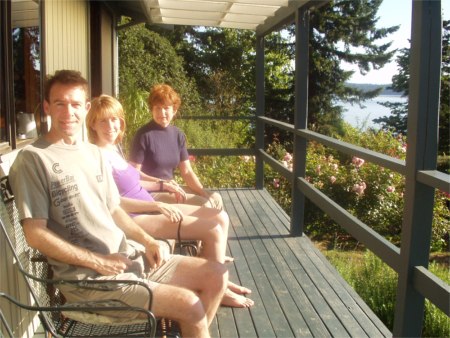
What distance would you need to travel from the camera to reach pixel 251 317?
2.67m

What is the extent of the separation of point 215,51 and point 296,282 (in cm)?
1488

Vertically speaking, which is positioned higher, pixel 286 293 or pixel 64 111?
pixel 64 111

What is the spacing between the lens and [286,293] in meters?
2.98

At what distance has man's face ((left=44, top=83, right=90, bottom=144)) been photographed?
1897mm

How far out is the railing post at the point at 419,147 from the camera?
2.07 metres

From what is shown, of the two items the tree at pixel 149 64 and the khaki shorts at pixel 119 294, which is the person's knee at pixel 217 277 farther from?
the tree at pixel 149 64

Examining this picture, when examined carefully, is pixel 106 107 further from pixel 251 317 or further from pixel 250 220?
pixel 250 220

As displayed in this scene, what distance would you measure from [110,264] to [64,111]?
0.55 metres

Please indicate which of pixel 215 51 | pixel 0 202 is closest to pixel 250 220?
pixel 0 202

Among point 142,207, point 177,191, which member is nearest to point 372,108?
point 177,191

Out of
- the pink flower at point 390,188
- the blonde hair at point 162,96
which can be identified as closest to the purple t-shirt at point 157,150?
the blonde hair at point 162,96

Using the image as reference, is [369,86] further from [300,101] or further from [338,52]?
[300,101]

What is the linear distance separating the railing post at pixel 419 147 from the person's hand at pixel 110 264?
1131 millimetres

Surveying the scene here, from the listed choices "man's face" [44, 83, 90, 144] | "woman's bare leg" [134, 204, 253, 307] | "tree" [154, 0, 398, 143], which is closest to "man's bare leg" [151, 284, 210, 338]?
"man's face" [44, 83, 90, 144]
